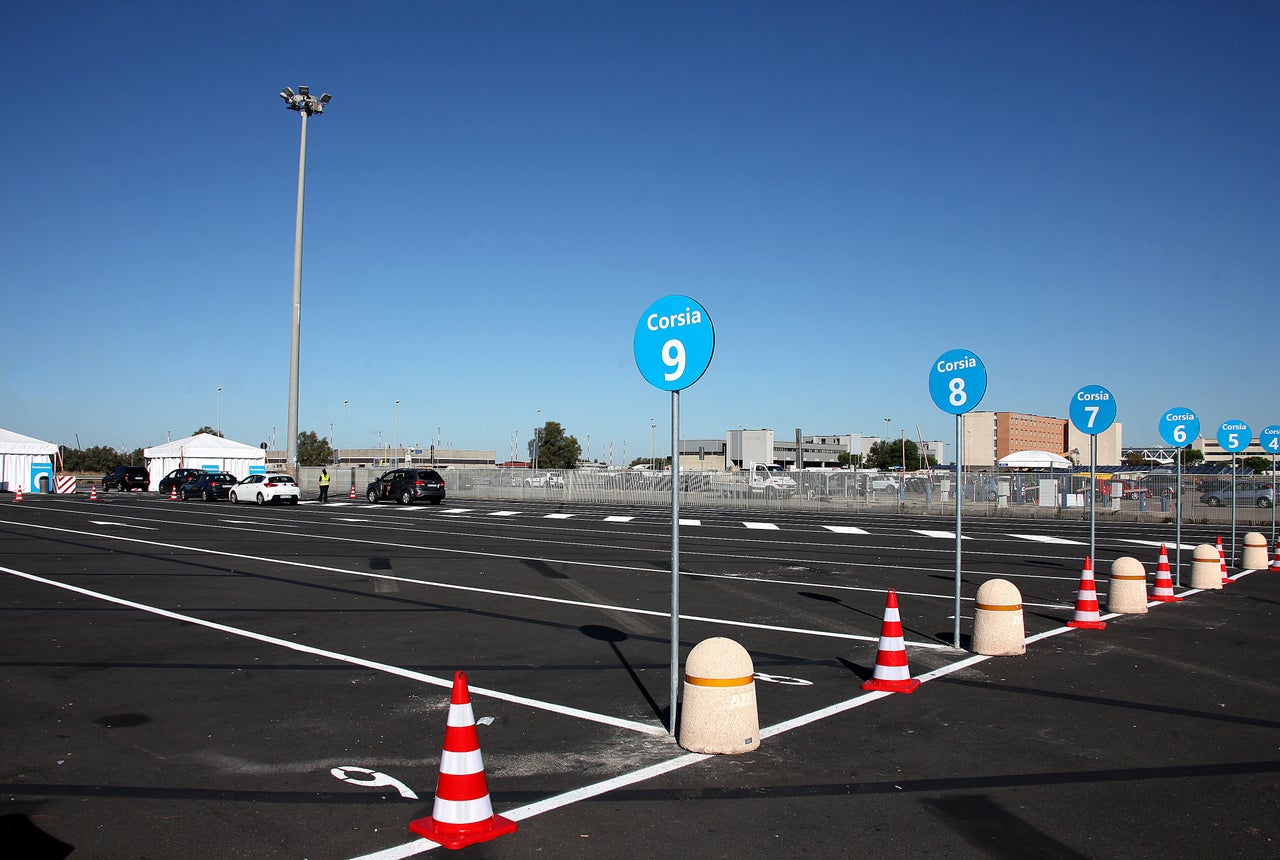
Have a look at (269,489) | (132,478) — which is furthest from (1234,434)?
(132,478)

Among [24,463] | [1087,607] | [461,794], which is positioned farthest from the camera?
[24,463]

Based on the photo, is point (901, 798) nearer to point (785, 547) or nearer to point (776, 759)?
point (776, 759)

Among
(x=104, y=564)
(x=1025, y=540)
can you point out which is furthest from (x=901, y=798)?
(x=1025, y=540)

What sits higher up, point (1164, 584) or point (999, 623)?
point (999, 623)

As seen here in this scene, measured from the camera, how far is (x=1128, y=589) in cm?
1230

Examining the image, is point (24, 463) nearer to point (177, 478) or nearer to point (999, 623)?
point (177, 478)

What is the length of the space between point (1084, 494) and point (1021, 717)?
108 feet

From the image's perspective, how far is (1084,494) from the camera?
36.8m

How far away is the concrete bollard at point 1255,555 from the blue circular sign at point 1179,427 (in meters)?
2.93

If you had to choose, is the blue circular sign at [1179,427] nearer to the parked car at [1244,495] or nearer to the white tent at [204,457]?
the parked car at [1244,495]

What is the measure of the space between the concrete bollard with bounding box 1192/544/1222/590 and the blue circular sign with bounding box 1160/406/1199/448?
2312 mm

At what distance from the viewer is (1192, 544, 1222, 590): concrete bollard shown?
14.7 m

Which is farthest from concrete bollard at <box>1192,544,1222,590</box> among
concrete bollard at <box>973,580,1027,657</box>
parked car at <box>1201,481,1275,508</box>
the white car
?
the white car

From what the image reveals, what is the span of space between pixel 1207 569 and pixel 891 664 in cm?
939
